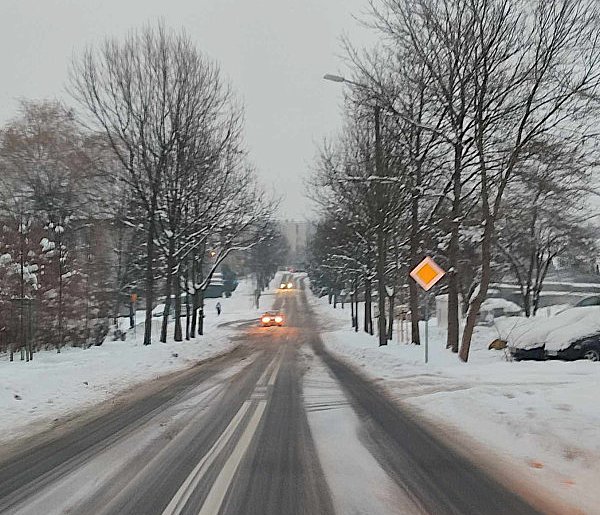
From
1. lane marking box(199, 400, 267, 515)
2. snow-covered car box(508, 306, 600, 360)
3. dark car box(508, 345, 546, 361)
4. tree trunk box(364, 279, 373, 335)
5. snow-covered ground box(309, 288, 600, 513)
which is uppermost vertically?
tree trunk box(364, 279, 373, 335)

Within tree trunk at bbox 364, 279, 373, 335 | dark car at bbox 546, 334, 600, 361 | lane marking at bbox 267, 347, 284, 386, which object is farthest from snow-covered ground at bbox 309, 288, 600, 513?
tree trunk at bbox 364, 279, 373, 335

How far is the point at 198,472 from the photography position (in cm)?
733

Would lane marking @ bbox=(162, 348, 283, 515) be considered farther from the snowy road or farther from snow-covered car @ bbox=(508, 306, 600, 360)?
snow-covered car @ bbox=(508, 306, 600, 360)

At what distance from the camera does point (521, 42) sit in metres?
17.5

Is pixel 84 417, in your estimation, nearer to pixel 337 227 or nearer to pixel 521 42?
pixel 521 42

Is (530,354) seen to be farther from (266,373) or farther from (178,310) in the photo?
(178,310)

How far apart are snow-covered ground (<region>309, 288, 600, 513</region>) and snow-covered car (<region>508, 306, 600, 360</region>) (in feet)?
11.6

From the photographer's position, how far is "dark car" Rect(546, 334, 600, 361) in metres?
18.0

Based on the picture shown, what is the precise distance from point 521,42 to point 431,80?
Result: 2554 mm

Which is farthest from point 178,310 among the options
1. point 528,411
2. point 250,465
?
point 250,465

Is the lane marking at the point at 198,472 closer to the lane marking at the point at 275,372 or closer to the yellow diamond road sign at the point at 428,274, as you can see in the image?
the lane marking at the point at 275,372

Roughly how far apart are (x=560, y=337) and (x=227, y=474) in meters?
14.3

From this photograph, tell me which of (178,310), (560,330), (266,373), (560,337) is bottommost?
(266,373)

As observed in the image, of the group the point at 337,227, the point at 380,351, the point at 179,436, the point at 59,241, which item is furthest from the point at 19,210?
the point at 179,436
